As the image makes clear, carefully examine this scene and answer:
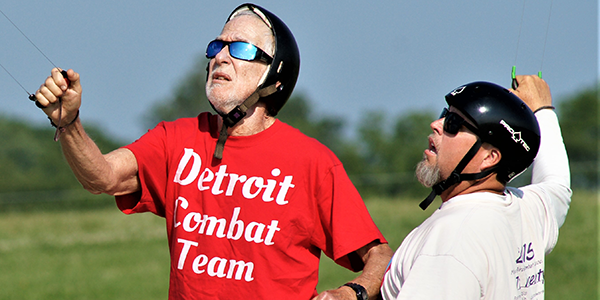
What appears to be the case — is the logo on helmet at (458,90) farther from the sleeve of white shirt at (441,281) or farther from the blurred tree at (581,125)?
the blurred tree at (581,125)

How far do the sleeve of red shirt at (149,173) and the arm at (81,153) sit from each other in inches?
2.3

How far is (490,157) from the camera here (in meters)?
3.75

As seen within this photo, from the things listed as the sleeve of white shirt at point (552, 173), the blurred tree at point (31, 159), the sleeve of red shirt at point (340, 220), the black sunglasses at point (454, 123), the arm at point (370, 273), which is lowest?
the blurred tree at point (31, 159)

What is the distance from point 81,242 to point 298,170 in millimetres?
22478

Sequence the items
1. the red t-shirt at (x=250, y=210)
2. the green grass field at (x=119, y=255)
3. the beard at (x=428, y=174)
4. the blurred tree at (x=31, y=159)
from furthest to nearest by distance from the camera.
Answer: the blurred tree at (x=31, y=159) < the green grass field at (x=119, y=255) < the red t-shirt at (x=250, y=210) < the beard at (x=428, y=174)

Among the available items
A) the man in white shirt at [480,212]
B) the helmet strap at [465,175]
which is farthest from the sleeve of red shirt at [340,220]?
the helmet strap at [465,175]

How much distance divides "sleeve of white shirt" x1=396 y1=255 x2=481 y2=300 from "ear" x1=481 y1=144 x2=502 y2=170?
0.79 m

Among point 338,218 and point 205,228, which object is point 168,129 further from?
point 338,218

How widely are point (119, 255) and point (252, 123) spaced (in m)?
19.7

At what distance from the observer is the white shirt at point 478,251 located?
315 cm

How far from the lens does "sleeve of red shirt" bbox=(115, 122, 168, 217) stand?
13.9ft

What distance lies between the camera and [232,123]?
4277mm

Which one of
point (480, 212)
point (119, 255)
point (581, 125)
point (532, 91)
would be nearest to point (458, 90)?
point (480, 212)

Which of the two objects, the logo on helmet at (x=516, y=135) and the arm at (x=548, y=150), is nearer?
the logo on helmet at (x=516, y=135)
